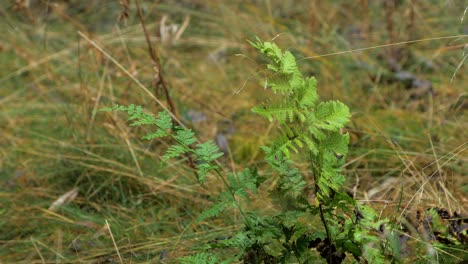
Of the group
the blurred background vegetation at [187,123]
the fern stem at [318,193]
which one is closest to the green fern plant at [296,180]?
the fern stem at [318,193]

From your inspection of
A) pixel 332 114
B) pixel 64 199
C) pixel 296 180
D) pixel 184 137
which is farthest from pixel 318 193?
pixel 64 199

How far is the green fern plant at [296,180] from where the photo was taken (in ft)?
5.03

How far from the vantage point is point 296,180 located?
1755mm

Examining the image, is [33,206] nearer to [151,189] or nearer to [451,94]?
[151,189]

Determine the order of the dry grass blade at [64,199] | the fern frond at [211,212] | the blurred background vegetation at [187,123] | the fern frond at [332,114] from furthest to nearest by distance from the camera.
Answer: the dry grass blade at [64,199] → the blurred background vegetation at [187,123] → the fern frond at [211,212] → the fern frond at [332,114]

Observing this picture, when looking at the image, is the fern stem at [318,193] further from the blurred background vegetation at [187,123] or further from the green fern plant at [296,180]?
the blurred background vegetation at [187,123]

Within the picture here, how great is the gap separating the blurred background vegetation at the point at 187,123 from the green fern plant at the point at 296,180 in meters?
0.18

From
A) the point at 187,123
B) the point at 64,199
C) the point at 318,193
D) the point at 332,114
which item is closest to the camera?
the point at 332,114

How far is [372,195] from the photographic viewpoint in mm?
2516

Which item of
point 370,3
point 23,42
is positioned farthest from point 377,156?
point 23,42

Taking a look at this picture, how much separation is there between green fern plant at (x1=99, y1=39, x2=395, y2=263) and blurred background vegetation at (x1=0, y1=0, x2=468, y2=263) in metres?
0.18

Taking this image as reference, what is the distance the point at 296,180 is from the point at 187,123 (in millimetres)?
1362

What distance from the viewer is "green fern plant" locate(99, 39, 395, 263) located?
1.53 m

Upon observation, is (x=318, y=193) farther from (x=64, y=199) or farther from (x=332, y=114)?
(x=64, y=199)
